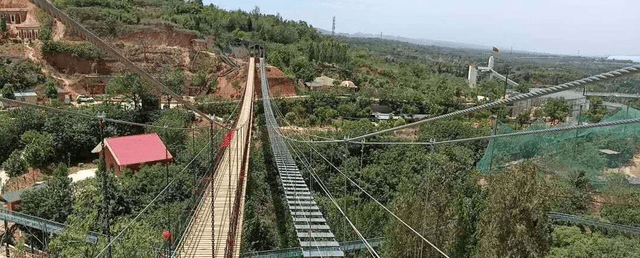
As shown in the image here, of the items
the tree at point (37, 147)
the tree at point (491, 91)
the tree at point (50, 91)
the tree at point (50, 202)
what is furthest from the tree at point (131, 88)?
the tree at point (491, 91)

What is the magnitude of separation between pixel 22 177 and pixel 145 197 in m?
5.00

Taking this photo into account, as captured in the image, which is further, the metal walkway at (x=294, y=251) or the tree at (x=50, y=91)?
the tree at (x=50, y=91)

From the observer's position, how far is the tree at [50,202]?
30.9 ft

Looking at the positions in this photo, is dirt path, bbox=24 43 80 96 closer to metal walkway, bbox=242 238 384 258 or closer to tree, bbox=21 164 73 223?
tree, bbox=21 164 73 223

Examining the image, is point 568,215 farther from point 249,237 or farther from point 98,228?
point 98,228

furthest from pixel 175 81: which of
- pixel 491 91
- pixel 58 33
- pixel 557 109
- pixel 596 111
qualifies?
pixel 596 111

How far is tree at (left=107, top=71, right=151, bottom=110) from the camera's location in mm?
16398

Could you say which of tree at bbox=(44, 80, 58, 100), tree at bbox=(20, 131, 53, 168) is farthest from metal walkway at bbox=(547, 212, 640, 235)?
tree at bbox=(44, 80, 58, 100)

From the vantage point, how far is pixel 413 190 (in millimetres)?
11695

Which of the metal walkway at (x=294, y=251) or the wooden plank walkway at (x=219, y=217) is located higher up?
the wooden plank walkway at (x=219, y=217)

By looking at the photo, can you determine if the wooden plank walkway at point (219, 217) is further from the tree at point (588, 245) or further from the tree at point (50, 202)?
the tree at point (588, 245)

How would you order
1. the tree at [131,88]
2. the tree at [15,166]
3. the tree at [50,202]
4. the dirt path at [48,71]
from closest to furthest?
the tree at [50,202] → the tree at [15,166] → the tree at [131,88] → the dirt path at [48,71]

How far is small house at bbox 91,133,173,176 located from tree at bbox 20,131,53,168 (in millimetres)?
1310

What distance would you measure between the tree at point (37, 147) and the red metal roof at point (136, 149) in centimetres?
184
